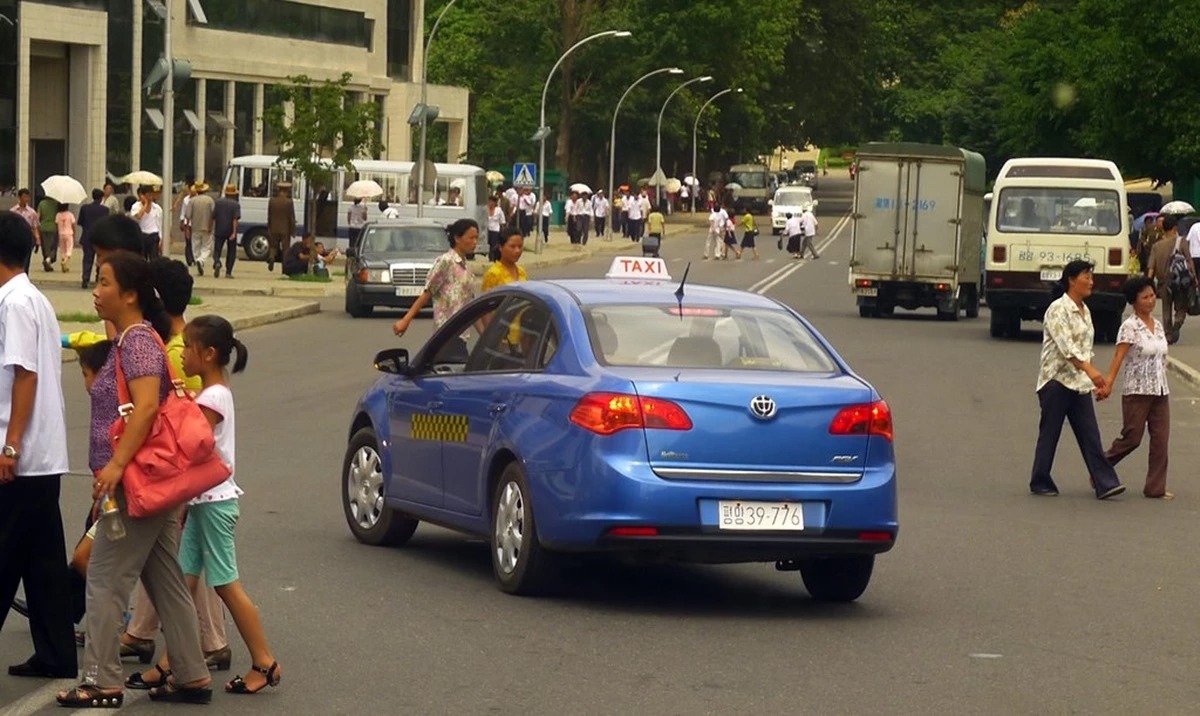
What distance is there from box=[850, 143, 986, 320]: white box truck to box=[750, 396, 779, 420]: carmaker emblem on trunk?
25715 mm

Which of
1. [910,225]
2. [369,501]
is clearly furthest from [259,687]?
[910,225]

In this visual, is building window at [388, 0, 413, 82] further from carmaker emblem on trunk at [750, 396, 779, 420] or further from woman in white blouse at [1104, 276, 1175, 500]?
carmaker emblem on trunk at [750, 396, 779, 420]

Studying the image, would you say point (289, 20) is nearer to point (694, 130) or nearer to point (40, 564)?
point (694, 130)

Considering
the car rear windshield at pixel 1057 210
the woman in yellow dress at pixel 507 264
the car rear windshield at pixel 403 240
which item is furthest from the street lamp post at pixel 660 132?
the woman in yellow dress at pixel 507 264

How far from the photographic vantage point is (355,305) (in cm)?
3309

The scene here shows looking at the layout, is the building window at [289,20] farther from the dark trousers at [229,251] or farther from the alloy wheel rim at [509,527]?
the alloy wheel rim at [509,527]

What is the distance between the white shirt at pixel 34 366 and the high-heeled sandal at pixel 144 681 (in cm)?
75

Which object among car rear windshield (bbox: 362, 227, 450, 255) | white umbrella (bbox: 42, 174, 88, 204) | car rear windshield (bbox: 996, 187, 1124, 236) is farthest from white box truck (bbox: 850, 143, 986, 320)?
white umbrella (bbox: 42, 174, 88, 204)

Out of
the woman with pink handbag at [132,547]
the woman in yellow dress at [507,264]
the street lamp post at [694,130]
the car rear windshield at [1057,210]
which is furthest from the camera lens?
the street lamp post at [694,130]

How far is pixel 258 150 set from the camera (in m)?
62.6

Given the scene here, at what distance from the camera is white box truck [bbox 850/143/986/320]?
114 ft

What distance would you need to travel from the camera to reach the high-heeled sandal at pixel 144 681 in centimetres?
741

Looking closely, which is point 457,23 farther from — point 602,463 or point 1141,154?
point 602,463

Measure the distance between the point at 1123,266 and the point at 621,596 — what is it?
70.1 ft
